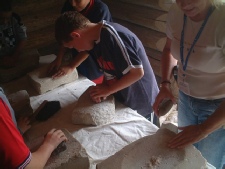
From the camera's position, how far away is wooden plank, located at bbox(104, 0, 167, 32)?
8.63 feet

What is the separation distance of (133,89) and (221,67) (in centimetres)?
67

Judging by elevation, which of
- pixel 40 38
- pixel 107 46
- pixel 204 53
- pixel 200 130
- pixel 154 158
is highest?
pixel 204 53

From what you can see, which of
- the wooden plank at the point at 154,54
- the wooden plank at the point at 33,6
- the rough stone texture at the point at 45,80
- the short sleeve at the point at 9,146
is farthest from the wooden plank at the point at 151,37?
the short sleeve at the point at 9,146

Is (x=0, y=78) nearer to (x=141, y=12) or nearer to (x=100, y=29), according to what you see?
(x=100, y=29)

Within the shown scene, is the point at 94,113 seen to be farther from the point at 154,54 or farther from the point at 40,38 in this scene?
the point at 40,38

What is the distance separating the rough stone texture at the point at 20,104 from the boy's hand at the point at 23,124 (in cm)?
7

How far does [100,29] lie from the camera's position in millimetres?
1479

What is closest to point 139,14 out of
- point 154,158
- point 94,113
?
point 94,113

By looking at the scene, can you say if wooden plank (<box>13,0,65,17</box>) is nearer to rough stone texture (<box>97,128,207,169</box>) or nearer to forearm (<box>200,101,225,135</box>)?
rough stone texture (<box>97,128,207,169</box>)

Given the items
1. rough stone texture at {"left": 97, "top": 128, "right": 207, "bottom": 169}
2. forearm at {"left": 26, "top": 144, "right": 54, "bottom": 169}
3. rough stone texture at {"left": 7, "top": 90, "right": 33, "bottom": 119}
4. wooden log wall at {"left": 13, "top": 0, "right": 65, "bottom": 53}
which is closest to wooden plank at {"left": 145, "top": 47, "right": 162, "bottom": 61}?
wooden log wall at {"left": 13, "top": 0, "right": 65, "bottom": 53}

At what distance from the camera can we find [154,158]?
107 cm

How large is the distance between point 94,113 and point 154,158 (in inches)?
21.3

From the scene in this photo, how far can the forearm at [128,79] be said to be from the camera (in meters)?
1.49

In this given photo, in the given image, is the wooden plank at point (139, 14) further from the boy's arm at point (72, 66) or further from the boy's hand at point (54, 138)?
the boy's hand at point (54, 138)
